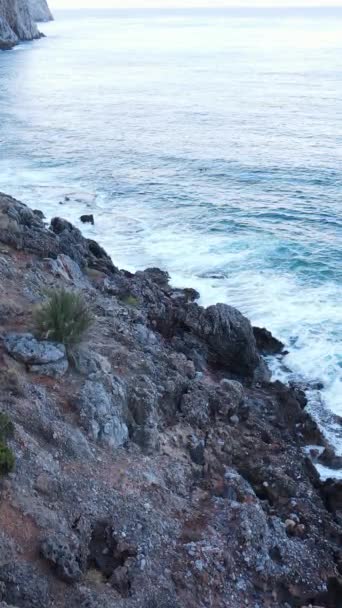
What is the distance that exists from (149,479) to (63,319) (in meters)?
4.92

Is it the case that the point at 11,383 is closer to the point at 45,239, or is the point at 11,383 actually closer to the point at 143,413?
the point at 143,413

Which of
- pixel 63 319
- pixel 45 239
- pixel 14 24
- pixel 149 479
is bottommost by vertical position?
pixel 149 479

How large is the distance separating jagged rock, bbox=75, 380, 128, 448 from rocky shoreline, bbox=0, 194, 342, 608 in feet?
0.12

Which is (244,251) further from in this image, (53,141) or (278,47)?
(278,47)

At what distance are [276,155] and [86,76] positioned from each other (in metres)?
56.4

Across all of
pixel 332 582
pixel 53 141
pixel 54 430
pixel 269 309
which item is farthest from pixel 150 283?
pixel 53 141

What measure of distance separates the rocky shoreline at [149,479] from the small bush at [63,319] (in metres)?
0.43

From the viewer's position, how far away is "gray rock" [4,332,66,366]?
1652cm

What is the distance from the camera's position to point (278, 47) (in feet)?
485

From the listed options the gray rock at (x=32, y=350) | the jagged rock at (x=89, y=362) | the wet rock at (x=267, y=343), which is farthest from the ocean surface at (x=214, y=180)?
the gray rock at (x=32, y=350)

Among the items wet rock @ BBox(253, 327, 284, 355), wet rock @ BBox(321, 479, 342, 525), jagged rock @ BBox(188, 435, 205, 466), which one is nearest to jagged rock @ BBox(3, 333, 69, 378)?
jagged rock @ BBox(188, 435, 205, 466)

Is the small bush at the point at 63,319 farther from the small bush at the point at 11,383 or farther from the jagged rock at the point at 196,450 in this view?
the jagged rock at the point at 196,450

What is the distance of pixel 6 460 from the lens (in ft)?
42.2

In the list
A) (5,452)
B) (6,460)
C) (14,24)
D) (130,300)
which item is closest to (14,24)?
(14,24)
